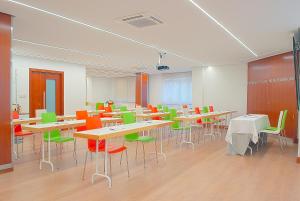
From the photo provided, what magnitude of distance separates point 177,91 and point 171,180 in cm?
986

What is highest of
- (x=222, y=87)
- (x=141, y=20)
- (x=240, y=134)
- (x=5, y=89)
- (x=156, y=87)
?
(x=141, y=20)

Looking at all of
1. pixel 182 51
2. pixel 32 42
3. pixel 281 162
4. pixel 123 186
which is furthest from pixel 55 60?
pixel 281 162

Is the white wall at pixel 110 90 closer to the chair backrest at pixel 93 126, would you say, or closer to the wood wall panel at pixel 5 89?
the wood wall panel at pixel 5 89

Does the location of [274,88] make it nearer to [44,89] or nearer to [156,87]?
[156,87]

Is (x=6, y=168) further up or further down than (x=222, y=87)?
further down

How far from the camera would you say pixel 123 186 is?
3.65 metres

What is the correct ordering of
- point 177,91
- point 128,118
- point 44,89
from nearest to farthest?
1. point 128,118
2. point 44,89
3. point 177,91

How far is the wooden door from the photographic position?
346 inches

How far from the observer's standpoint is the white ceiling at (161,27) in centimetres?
389

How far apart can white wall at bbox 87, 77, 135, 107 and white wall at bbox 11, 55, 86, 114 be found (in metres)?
5.98

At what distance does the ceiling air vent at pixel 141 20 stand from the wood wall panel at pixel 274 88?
15.9ft

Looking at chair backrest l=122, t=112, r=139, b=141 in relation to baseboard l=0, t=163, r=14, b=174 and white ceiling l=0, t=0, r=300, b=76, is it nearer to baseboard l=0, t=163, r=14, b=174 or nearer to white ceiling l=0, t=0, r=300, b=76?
white ceiling l=0, t=0, r=300, b=76

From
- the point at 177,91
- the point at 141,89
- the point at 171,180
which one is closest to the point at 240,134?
the point at 171,180

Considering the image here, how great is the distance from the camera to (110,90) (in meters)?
17.3
